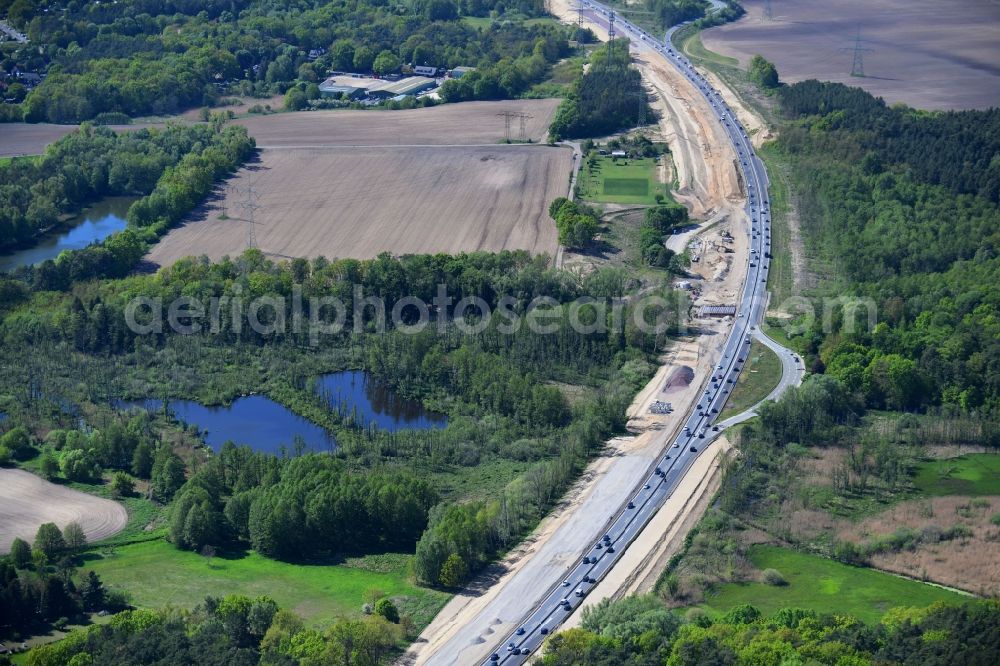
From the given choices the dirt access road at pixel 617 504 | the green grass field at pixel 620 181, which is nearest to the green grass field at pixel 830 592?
the dirt access road at pixel 617 504

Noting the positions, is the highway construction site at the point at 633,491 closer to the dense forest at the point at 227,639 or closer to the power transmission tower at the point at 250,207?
the dense forest at the point at 227,639

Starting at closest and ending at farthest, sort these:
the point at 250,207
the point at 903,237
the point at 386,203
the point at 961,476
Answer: the point at 961,476, the point at 903,237, the point at 250,207, the point at 386,203

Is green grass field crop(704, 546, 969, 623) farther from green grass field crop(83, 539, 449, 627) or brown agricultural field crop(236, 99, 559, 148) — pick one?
brown agricultural field crop(236, 99, 559, 148)

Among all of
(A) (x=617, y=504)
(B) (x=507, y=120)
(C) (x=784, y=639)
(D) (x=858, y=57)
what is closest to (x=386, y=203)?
(B) (x=507, y=120)

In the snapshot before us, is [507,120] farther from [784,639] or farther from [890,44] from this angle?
[784,639]

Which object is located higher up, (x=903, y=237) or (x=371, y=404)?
(x=903, y=237)

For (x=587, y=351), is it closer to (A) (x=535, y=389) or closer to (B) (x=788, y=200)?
(A) (x=535, y=389)
